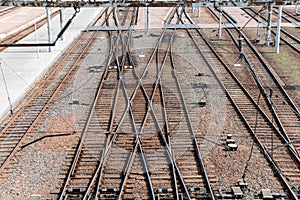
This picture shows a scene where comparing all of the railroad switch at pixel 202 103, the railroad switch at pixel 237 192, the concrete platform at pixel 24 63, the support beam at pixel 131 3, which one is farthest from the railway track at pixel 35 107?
the railroad switch at pixel 237 192

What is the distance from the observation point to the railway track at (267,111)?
32.8 feet

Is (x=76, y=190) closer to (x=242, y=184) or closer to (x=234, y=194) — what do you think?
(x=234, y=194)

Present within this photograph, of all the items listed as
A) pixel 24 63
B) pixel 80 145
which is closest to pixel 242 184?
pixel 80 145

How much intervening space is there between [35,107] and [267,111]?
6211 mm

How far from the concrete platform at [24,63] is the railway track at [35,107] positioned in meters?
0.44

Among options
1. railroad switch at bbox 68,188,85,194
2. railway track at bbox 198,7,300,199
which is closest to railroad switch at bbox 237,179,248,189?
railway track at bbox 198,7,300,199

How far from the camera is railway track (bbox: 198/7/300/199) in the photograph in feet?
32.8

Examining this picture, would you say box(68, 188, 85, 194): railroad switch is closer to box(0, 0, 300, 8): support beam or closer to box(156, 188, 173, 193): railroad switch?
box(156, 188, 173, 193): railroad switch

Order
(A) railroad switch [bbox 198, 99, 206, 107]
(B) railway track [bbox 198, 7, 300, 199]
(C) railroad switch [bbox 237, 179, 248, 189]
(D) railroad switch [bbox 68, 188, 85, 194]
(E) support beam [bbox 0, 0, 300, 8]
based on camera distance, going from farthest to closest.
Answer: (A) railroad switch [bbox 198, 99, 206, 107] → (B) railway track [bbox 198, 7, 300, 199] → (E) support beam [bbox 0, 0, 300, 8] → (C) railroad switch [bbox 237, 179, 248, 189] → (D) railroad switch [bbox 68, 188, 85, 194]

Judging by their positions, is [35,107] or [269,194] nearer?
[269,194]

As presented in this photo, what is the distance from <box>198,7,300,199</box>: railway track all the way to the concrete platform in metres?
6.18

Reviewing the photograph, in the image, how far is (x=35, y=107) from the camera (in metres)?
13.4

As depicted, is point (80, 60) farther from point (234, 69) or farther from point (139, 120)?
point (139, 120)

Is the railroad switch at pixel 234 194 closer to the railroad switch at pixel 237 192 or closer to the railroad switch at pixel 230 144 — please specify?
the railroad switch at pixel 237 192
